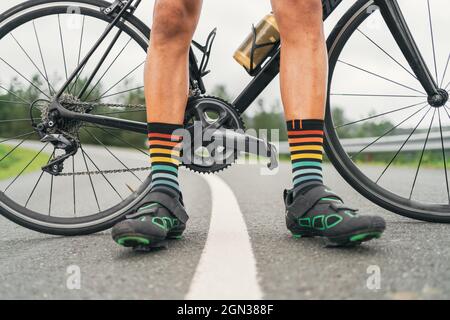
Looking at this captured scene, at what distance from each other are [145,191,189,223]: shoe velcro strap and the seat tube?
148cm

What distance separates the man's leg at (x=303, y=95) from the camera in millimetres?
1882

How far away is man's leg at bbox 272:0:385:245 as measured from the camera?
6.17 feet

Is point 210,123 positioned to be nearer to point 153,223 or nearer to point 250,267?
point 153,223

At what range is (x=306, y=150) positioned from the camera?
1906 mm

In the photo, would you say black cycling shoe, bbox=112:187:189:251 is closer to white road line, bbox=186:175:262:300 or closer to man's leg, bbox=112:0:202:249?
man's leg, bbox=112:0:202:249

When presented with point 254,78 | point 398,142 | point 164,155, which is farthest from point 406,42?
point 398,142

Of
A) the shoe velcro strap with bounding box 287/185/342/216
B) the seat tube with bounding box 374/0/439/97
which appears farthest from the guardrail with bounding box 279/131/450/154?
the shoe velcro strap with bounding box 287/185/342/216

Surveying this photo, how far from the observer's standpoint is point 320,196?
181 cm

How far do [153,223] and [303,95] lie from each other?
812 mm

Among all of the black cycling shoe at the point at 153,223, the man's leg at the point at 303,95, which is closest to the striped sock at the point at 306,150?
the man's leg at the point at 303,95

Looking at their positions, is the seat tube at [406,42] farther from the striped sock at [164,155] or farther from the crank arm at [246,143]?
the striped sock at [164,155]

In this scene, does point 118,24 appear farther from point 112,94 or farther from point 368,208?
point 368,208

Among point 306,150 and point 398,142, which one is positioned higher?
point 398,142

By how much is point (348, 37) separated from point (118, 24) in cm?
123
